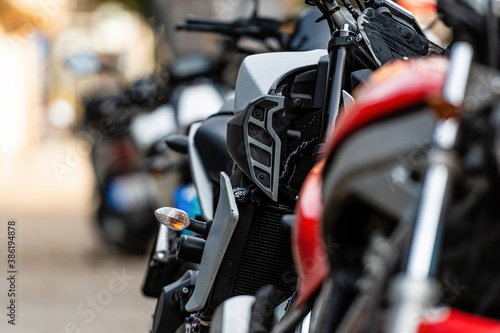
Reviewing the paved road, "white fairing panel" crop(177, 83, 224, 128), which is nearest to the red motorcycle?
the paved road

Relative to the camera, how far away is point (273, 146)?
257cm

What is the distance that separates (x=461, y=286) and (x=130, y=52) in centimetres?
2267

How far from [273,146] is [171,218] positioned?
358mm

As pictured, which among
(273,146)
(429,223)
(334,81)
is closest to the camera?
(429,223)

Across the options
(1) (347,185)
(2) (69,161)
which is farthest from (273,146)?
(2) (69,161)

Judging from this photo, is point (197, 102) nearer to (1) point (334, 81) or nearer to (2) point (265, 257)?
(2) point (265, 257)

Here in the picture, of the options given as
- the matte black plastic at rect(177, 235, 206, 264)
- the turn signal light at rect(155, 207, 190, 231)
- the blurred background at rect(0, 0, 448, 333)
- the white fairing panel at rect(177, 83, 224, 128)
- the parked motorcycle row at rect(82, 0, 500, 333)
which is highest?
→ the parked motorcycle row at rect(82, 0, 500, 333)

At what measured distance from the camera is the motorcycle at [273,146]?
8.16ft

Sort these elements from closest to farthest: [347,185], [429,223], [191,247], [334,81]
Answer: [429,223] < [347,185] < [334,81] < [191,247]

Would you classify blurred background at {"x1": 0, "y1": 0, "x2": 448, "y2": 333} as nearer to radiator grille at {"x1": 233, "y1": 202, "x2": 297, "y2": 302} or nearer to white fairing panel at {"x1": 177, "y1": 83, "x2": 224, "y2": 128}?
white fairing panel at {"x1": 177, "y1": 83, "x2": 224, "y2": 128}

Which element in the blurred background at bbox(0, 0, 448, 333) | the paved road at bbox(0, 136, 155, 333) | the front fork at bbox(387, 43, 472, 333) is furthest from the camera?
the blurred background at bbox(0, 0, 448, 333)

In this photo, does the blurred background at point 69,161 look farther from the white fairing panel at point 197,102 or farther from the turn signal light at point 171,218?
the turn signal light at point 171,218

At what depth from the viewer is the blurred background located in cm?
562

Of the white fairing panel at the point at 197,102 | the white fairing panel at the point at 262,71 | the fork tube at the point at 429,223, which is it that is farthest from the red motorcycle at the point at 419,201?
the white fairing panel at the point at 197,102
